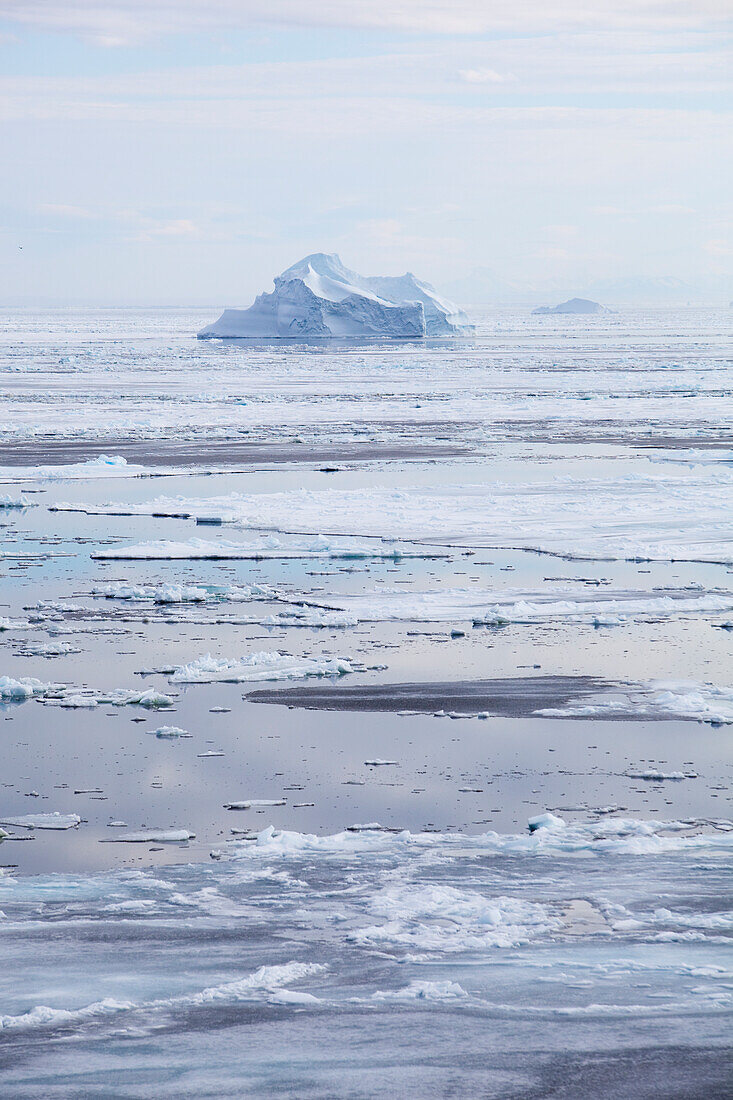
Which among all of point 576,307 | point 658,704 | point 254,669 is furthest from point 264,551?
point 576,307

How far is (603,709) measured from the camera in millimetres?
6891

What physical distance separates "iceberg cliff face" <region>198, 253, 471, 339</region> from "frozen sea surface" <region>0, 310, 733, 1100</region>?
1898 inches

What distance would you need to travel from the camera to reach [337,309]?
204 ft

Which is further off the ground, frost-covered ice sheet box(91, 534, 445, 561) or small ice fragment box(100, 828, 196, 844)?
frost-covered ice sheet box(91, 534, 445, 561)

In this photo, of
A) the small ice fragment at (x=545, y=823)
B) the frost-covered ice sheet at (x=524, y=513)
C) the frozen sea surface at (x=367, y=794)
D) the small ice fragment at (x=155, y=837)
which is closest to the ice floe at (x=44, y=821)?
the frozen sea surface at (x=367, y=794)

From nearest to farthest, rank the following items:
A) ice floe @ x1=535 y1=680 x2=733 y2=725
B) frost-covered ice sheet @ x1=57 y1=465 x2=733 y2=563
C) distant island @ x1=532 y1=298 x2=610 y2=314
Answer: ice floe @ x1=535 y1=680 x2=733 y2=725, frost-covered ice sheet @ x1=57 y1=465 x2=733 y2=563, distant island @ x1=532 y1=298 x2=610 y2=314

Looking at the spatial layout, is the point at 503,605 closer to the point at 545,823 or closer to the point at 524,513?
the point at 545,823

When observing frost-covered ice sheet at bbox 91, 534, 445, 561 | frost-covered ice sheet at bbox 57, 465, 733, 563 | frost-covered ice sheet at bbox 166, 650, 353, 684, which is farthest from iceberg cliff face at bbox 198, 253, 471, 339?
frost-covered ice sheet at bbox 166, 650, 353, 684

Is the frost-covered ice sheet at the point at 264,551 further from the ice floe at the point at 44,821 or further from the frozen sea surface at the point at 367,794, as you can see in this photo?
the ice floe at the point at 44,821

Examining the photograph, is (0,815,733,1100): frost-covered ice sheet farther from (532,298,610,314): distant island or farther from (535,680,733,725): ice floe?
(532,298,610,314): distant island

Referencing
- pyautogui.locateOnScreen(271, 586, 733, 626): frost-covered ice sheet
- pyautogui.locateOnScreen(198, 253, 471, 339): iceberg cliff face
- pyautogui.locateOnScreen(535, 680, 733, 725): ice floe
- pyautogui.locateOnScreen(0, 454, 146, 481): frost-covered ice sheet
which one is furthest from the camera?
pyautogui.locateOnScreen(198, 253, 471, 339): iceberg cliff face

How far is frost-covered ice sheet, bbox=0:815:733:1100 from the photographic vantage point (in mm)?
3473

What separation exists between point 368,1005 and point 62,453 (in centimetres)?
1645

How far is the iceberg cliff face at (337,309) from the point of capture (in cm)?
6159
